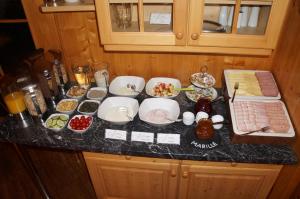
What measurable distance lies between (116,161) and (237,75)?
0.85 metres

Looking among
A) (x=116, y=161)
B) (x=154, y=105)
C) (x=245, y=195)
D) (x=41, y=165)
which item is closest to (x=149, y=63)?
(x=154, y=105)

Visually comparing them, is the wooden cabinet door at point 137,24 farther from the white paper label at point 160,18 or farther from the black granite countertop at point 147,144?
the black granite countertop at point 147,144

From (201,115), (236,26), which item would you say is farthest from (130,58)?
(236,26)

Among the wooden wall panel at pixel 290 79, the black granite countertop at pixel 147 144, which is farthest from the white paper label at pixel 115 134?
the wooden wall panel at pixel 290 79

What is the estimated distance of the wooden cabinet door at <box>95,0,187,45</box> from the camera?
3.43 ft

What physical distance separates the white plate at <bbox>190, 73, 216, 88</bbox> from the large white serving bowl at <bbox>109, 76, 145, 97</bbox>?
33 cm

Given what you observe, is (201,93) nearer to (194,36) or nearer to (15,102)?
(194,36)

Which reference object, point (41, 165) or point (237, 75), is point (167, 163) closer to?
point (237, 75)

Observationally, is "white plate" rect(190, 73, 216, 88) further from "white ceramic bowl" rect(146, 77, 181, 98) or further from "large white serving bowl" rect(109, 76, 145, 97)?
"large white serving bowl" rect(109, 76, 145, 97)

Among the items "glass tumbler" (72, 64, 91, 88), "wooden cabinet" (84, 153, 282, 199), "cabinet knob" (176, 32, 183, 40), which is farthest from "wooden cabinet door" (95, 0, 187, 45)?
"wooden cabinet" (84, 153, 282, 199)

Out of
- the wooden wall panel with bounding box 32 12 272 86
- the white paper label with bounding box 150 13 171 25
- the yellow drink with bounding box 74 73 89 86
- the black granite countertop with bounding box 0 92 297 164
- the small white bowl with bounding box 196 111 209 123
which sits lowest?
the black granite countertop with bounding box 0 92 297 164

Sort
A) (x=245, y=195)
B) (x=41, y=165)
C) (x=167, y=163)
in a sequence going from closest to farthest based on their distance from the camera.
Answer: (x=167, y=163), (x=245, y=195), (x=41, y=165)

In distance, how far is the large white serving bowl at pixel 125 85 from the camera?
1.46 metres

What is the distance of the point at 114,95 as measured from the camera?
1.49 m
